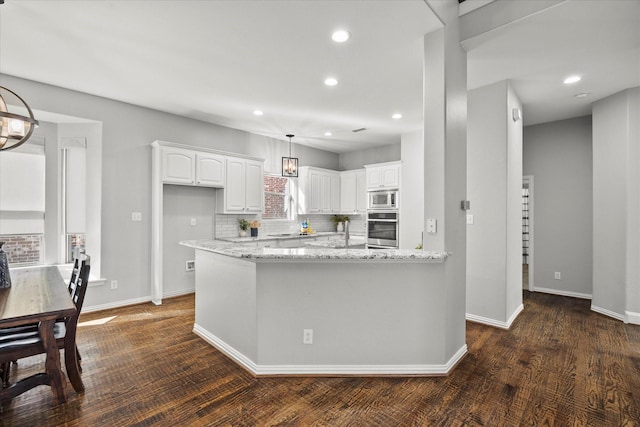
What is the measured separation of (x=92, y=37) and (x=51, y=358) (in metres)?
2.60

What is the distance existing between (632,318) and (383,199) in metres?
3.81

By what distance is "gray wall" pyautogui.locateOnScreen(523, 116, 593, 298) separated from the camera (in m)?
4.86

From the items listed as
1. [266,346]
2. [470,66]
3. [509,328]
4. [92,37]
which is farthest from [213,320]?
[470,66]

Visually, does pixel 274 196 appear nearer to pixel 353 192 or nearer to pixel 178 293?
pixel 353 192

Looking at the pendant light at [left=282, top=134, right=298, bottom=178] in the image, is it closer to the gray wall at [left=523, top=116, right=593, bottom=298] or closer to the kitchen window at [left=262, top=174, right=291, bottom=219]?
the kitchen window at [left=262, top=174, right=291, bottom=219]

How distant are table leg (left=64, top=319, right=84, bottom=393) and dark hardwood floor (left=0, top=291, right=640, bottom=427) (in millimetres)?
81

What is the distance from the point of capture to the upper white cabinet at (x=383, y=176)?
240 inches

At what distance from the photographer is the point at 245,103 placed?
14.5ft

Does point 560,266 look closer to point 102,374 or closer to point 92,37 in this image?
point 102,374

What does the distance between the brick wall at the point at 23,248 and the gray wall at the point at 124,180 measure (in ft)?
2.65

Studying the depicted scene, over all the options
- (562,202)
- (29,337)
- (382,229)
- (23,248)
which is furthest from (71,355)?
(562,202)

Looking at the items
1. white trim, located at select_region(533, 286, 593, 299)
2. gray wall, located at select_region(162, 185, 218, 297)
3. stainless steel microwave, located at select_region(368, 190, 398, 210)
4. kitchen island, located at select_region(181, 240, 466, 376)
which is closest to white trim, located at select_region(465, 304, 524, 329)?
kitchen island, located at select_region(181, 240, 466, 376)

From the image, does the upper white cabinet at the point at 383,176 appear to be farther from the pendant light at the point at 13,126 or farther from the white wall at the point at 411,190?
the pendant light at the point at 13,126

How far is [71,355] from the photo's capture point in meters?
2.26
